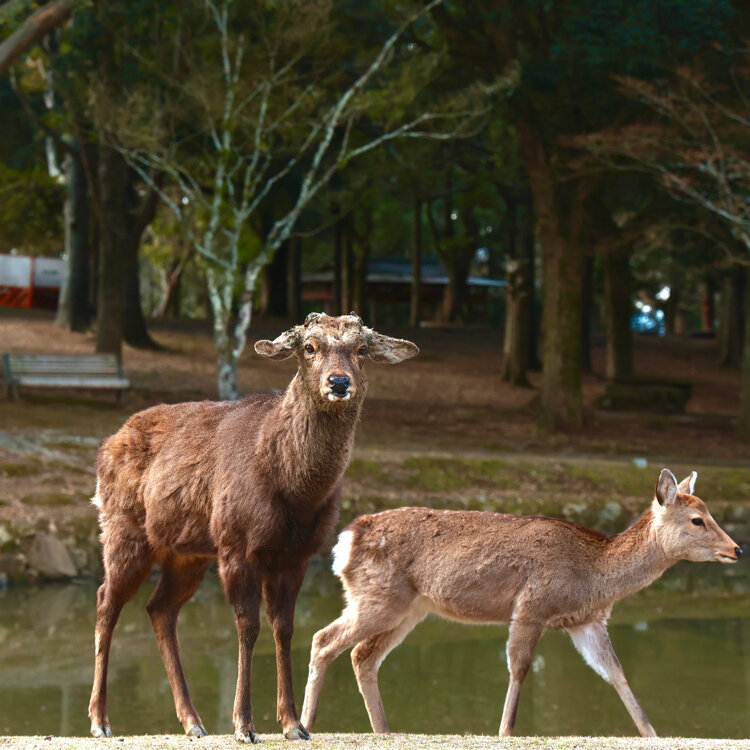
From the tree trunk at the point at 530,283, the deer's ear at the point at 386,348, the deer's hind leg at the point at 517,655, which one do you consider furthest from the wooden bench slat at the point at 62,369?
the deer's ear at the point at 386,348

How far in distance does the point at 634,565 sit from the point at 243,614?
2.48m

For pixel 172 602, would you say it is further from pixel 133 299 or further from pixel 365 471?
pixel 133 299

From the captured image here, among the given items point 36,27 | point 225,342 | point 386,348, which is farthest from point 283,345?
point 36,27

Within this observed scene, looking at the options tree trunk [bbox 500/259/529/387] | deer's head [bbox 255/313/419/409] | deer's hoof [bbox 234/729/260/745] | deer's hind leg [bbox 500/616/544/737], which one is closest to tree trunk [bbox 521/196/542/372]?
tree trunk [bbox 500/259/529/387]

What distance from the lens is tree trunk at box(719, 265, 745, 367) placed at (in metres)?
36.8

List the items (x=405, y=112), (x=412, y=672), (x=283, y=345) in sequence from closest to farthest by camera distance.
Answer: (x=283, y=345) < (x=412, y=672) < (x=405, y=112)

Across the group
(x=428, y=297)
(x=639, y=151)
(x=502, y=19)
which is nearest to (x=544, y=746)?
(x=639, y=151)

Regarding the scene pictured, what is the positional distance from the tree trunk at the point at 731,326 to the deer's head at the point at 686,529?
3018 cm

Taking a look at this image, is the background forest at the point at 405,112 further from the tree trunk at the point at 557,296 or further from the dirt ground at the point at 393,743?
the dirt ground at the point at 393,743

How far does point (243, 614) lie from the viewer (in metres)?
6.34

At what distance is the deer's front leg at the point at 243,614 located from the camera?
245 inches

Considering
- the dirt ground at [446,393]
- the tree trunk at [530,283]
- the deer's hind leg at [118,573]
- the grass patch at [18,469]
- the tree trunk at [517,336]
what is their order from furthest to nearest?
the tree trunk at [530,283], the tree trunk at [517,336], the dirt ground at [446,393], the grass patch at [18,469], the deer's hind leg at [118,573]

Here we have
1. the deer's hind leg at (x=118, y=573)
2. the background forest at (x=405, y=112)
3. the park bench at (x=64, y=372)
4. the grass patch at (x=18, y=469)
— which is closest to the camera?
the deer's hind leg at (x=118, y=573)

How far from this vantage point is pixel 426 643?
1278cm
